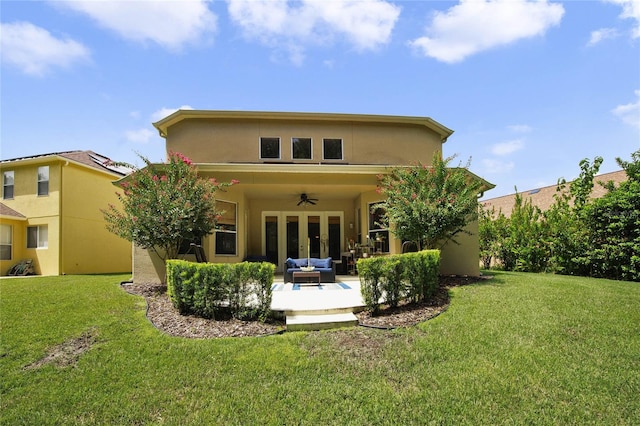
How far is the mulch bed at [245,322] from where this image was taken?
5.88 m

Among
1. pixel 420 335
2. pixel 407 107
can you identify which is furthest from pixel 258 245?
pixel 420 335

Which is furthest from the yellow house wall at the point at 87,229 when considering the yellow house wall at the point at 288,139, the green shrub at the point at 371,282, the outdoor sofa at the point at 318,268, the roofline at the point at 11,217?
the green shrub at the point at 371,282

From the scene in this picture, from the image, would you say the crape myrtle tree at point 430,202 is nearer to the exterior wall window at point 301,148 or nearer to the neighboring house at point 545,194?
the exterior wall window at point 301,148

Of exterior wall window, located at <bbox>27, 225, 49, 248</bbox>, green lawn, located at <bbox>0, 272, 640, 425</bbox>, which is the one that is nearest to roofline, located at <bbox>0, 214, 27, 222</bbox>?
exterior wall window, located at <bbox>27, 225, 49, 248</bbox>

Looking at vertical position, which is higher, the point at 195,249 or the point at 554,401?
the point at 195,249

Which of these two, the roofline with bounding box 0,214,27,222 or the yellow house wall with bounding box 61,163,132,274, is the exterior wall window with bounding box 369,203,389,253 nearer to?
the yellow house wall with bounding box 61,163,132,274

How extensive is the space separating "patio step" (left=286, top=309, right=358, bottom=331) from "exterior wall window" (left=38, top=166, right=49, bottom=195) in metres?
16.9

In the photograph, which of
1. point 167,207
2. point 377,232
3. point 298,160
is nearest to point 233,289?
point 167,207

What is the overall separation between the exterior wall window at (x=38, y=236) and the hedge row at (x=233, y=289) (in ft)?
48.8

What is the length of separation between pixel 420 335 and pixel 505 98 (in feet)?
33.1

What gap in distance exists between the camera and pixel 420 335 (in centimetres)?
558

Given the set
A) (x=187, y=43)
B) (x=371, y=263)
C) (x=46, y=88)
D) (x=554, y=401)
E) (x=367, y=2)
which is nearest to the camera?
(x=554, y=401)

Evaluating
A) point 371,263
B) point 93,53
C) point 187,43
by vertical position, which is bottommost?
point 371,263

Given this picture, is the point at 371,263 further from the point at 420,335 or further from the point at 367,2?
the point at 367,2
